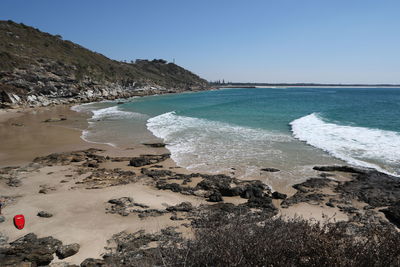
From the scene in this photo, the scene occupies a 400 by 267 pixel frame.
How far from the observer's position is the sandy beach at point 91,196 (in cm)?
659

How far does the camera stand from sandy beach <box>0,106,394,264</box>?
6.59 meters

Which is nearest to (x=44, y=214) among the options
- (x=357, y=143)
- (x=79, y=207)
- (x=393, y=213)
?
(x=79, y=207)

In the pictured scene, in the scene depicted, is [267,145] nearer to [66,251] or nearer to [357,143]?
→ [357,143]

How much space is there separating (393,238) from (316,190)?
6529mm

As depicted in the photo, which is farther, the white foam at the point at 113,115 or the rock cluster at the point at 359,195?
the white foam at the point at 113,115

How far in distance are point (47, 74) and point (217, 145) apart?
4424cm

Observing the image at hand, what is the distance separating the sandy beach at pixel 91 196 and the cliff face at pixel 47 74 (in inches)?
1119

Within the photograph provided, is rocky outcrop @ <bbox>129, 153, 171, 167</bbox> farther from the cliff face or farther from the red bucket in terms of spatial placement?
the cliff face

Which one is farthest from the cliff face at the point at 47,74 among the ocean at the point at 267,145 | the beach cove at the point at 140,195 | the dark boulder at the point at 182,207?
the dark boulder at the point at 182,207

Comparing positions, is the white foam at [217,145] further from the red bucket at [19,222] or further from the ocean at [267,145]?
the red bucket at [19,222]

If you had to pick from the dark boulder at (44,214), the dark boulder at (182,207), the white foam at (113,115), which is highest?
the white foam at (113,115)

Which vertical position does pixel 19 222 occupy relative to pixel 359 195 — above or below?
above

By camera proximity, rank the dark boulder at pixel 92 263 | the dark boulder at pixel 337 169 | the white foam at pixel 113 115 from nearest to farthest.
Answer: the dark boulder at pixel 92 263, the dark boulder at pixel 337 169, the white foam at pixel 113 115

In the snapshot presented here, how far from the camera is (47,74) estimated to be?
153 feet
